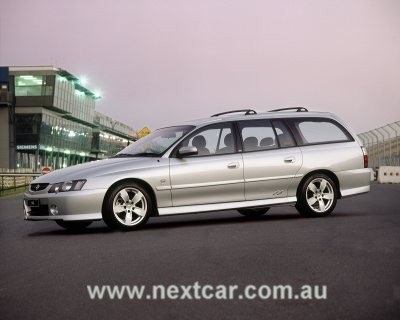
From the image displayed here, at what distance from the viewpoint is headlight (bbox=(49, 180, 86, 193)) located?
29.5ft

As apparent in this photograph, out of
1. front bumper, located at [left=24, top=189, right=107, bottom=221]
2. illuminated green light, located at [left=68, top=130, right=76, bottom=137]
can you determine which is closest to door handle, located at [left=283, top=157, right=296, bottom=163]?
front bumper, located at [left=24, top=189, right=107, bottom=221]

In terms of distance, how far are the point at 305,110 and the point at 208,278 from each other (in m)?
6.36

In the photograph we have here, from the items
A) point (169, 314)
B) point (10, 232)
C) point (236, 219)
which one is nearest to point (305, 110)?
point (236, 219)

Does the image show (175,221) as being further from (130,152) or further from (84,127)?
(84,127)

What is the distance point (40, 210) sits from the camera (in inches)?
365

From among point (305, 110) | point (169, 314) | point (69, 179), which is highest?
point (305, 110)

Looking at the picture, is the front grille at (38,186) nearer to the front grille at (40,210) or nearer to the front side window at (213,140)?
the front grille at (40,210)

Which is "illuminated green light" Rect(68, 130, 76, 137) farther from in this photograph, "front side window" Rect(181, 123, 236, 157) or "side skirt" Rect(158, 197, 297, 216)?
"side skirt" Rect(158, 197, 297, 216)

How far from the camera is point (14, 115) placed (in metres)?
77.7

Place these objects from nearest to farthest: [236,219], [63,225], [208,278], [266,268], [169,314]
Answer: [169,314]
[208,278]
[266,268]
[63,225]
[236,219]

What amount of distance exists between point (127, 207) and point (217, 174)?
1452mm

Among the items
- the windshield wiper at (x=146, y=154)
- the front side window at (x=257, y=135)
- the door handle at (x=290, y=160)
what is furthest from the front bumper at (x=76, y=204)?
the door handle at (x=290, y=160)

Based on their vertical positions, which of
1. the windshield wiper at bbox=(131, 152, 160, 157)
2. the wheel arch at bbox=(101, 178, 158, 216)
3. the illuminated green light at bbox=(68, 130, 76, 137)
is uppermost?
the illuminated green light at bbox=(68, 130, 76, 137)

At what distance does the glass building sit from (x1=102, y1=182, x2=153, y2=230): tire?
209ft
